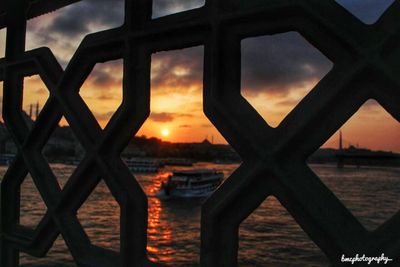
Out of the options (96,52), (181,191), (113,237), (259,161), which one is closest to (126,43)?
(96,52)

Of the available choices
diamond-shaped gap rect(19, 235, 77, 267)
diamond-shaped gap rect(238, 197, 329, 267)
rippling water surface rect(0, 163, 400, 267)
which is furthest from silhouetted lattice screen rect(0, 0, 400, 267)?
diamond-shaped gap rect(238, 197, 329, 267)

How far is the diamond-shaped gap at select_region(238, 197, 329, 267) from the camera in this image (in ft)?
89.4

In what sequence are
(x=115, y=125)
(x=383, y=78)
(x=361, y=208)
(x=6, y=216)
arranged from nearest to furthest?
(x=383, y=78), (x=115, y=125), (x=6, y=216), (x=361, y=208)

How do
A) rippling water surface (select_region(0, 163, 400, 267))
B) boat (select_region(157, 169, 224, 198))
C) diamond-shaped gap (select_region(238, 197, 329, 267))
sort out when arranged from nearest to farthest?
rippling water surface (select_region(0, 163, 400, 267)) < diamond-shaped gap (select_region(238, 197, 329, 267)) < boat (select_region(157, 169, 224, 198))

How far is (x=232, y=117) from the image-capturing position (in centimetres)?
196

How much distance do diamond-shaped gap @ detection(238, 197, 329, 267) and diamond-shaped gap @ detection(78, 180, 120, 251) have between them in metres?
10.1

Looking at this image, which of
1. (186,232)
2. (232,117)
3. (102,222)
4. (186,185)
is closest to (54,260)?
(186,232)

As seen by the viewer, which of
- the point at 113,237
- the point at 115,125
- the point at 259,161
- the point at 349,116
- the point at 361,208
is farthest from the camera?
the point at 361,208

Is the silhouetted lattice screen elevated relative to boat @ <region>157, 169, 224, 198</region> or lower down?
elevated

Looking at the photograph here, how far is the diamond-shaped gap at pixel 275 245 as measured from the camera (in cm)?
2723

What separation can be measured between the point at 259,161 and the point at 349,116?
45 centimetres

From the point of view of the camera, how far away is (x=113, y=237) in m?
31.4

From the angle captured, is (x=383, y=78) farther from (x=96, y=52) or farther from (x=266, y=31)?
(x=96, y=52)

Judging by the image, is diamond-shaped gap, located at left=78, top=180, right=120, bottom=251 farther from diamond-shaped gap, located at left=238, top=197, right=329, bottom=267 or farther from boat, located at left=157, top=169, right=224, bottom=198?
diamond-shaped gap, located at left=238, top=197, right=329, bottom=267
